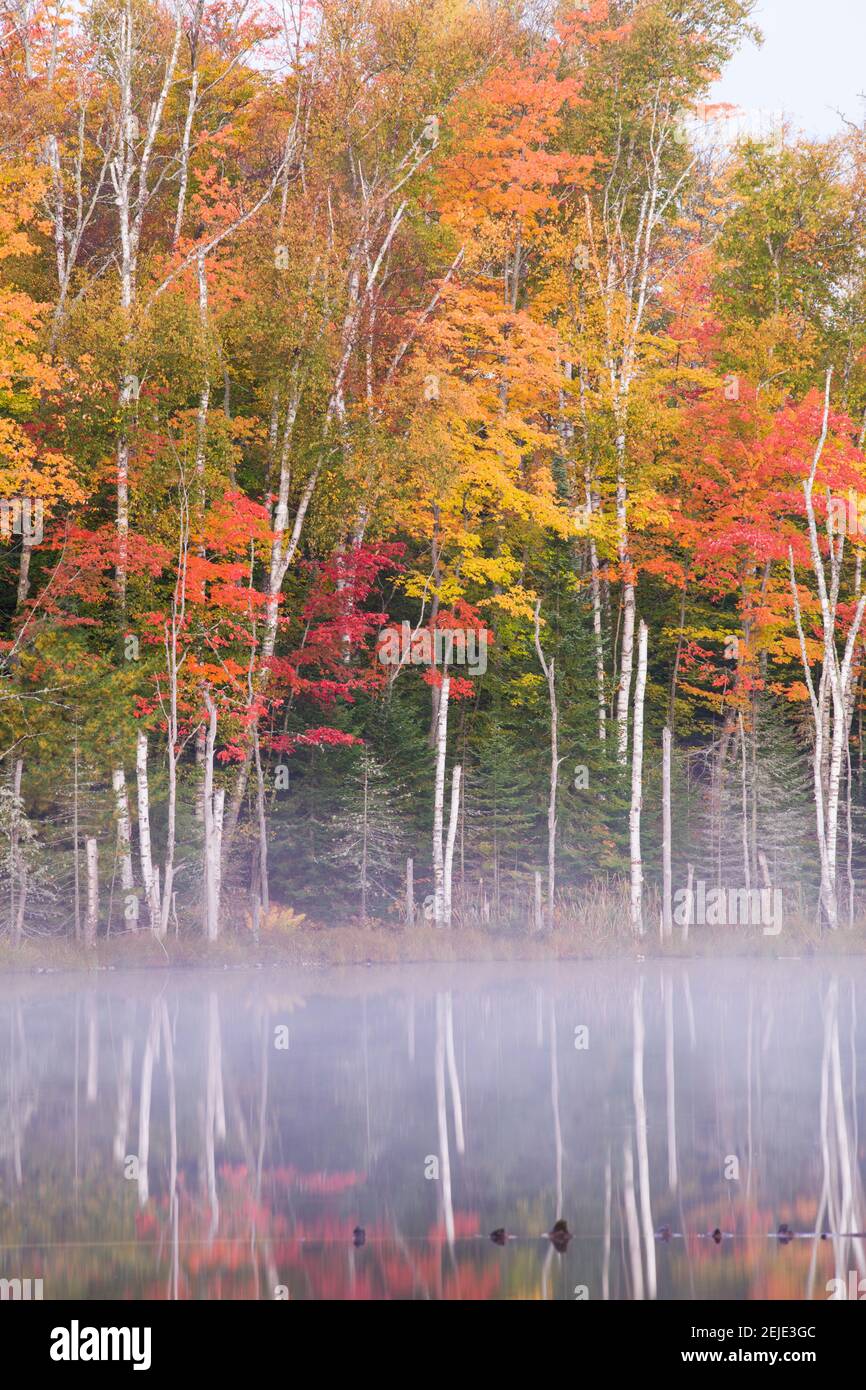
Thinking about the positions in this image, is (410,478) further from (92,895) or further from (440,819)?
(92,895)

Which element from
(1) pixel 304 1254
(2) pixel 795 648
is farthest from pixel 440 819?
(1) pixel 304 1254

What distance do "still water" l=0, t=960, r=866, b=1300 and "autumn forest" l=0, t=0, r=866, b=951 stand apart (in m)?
7.19

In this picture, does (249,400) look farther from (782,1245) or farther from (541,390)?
(782,1245)

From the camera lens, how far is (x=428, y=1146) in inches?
460

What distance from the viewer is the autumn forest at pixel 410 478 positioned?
2581cm

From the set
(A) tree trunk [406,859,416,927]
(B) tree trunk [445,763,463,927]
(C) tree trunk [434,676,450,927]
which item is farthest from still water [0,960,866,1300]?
(B) tree trunk [445,763,463,927]

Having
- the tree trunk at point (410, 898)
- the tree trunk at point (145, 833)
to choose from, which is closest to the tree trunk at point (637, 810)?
the tree trunk at point (410, 898)

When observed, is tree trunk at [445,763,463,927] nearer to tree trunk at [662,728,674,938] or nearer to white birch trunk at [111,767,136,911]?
tree trunk at [662,728,674,938]

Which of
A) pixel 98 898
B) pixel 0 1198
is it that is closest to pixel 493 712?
pixel 98 898

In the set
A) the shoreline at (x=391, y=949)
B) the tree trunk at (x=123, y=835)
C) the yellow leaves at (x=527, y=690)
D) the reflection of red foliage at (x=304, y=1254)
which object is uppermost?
the yellow leaves at (x=527, y=690)

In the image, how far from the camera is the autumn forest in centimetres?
2581

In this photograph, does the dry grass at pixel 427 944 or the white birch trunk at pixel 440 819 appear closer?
the dry grass at pixel 427 944

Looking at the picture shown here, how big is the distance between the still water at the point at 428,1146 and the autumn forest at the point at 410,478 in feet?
23.6

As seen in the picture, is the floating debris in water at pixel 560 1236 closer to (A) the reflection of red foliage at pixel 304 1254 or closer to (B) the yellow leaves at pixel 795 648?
(A) the reflection of red foliage at pixel 304 1254
